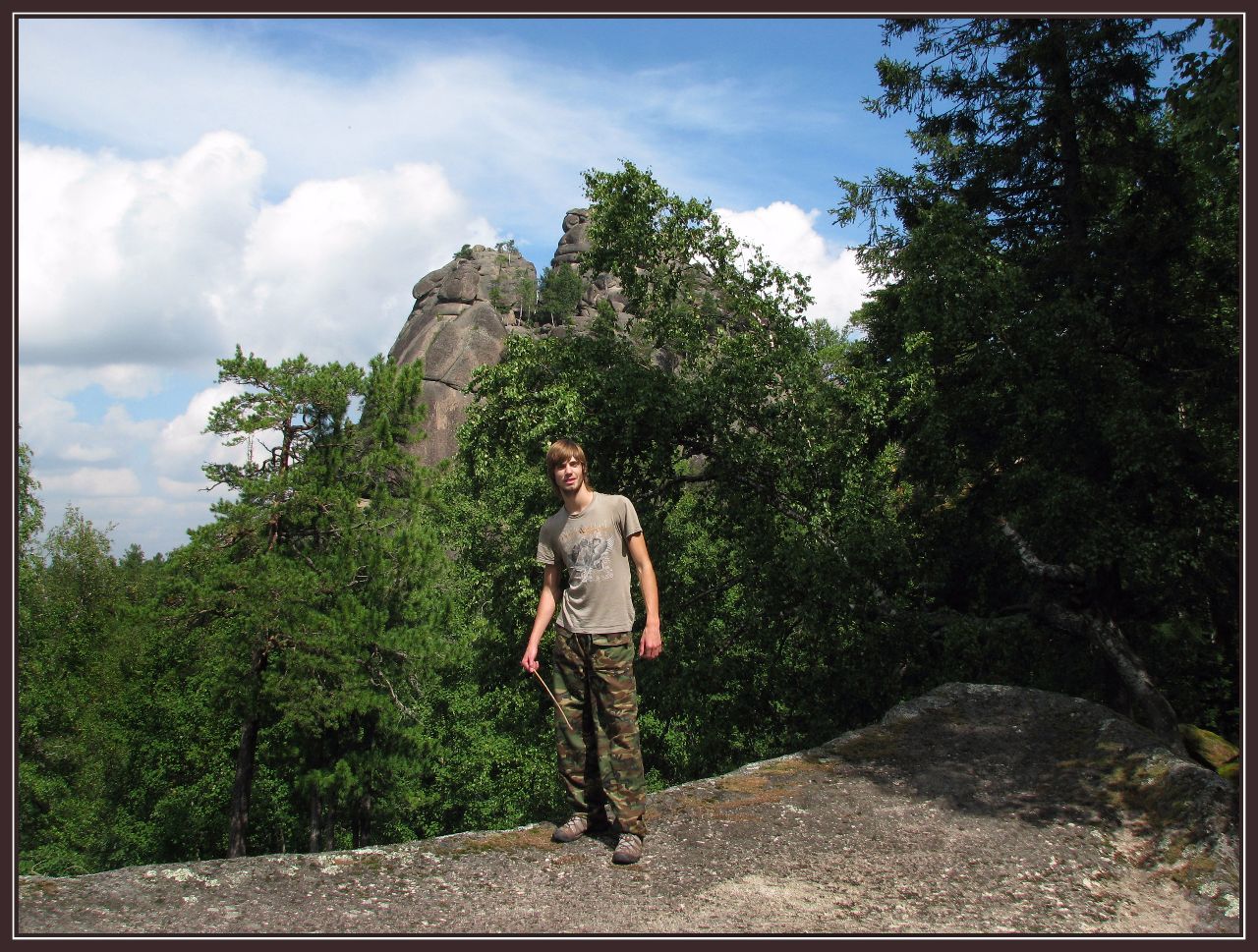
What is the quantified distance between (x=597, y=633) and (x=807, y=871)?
1.59 m

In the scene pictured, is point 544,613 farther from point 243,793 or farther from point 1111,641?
point 243,793

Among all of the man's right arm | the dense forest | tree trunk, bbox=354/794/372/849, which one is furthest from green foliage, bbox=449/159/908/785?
tree trunk, bbox=354/794/372/849

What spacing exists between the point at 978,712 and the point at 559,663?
161 inches

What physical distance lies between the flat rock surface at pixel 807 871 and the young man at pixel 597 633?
35 cm

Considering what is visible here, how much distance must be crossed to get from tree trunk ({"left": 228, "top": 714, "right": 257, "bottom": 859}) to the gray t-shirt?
16796 mm

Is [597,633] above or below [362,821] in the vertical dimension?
above

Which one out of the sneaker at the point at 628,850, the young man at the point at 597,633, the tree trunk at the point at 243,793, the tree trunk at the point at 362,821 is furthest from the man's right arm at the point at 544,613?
the tree trunk at the point at 362,821

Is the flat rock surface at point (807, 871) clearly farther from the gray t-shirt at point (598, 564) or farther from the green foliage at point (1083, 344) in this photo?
the green foliage at point (1083, 344)

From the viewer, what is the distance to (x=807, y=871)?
4684 millimetres

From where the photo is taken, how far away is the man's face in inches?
186

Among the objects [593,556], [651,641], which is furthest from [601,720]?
[593,556]

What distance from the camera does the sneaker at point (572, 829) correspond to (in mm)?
4906

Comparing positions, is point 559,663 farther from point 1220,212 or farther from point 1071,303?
point 1220,212

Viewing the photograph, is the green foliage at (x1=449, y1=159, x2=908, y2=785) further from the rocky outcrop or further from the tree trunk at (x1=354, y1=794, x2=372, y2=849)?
the rocky outcrop
